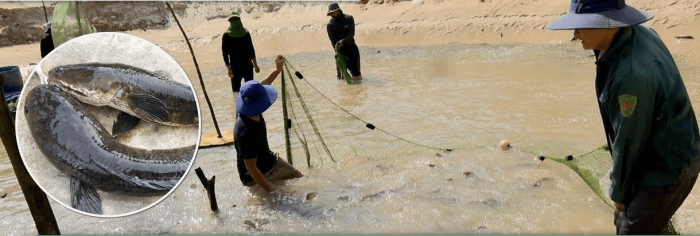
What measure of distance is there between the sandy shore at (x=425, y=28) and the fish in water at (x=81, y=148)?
1147cm

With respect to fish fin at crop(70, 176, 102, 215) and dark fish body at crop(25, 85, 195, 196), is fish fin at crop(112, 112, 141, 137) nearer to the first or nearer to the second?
dark fish body at crop(25, 85, 195, 196)

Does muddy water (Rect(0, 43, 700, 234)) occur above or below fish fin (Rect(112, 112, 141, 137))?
below

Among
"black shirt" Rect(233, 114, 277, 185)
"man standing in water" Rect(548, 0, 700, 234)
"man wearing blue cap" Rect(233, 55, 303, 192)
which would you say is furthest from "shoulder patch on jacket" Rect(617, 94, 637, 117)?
"black shirt" Rect(233, 114, 277, 185)

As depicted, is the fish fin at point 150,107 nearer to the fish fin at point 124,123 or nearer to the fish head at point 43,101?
the fish fin at point 124,123

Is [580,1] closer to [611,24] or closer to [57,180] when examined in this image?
[611,24]

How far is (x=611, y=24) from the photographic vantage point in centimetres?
238

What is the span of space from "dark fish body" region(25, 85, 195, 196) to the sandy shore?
37.6 feet

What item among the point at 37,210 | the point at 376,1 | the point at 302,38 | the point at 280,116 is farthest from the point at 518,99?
the point at 376,1

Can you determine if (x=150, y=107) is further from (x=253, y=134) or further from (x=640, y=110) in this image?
(x=253, y=134)

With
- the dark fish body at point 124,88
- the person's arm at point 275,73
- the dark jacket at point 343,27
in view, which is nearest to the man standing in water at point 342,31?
the dark jacket at point 343,27

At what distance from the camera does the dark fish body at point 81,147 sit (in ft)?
6.35

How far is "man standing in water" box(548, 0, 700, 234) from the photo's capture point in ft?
7.71

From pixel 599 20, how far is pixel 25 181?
315 centimetres

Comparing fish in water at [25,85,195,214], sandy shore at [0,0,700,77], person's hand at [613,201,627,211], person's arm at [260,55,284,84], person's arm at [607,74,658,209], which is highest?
fish in water at [25,85,195,214]
